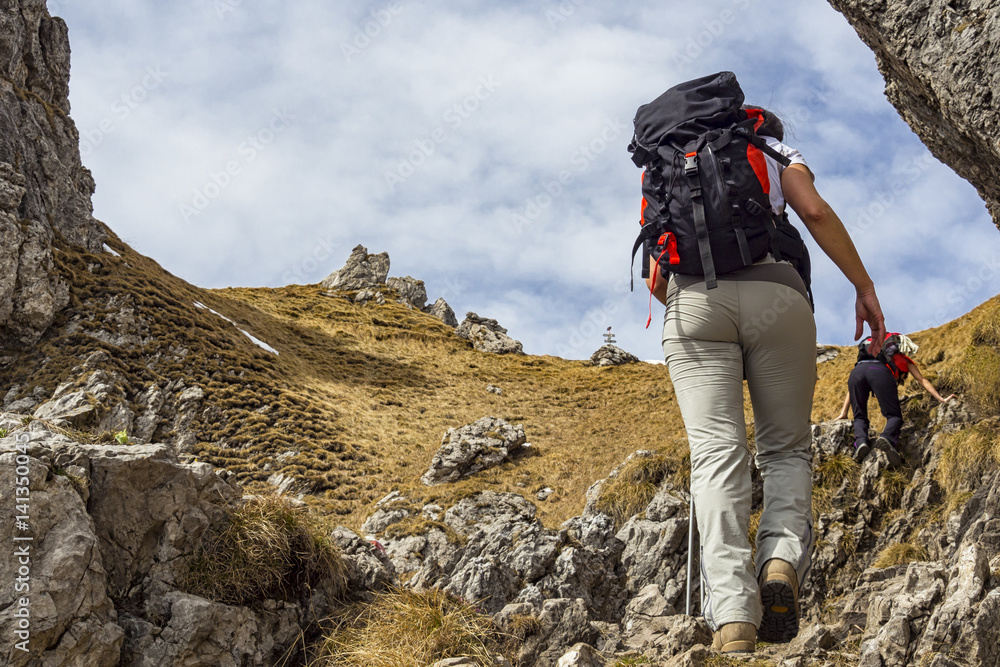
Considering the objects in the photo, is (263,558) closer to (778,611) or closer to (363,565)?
(363,565)

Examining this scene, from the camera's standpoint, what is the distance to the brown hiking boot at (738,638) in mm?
3193

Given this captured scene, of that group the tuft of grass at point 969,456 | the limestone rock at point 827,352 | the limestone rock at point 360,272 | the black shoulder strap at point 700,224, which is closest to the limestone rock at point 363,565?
the black shoulder strap at point 700,224

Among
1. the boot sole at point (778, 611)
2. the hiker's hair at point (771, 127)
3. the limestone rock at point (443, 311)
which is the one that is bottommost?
the boot sole at point (778, 611)

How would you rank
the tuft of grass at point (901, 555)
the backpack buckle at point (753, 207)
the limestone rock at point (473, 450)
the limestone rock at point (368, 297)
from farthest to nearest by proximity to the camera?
the limestone rock at point (368, 297) < the limestone rock at point (473, 450) < the tuft of grass at point (901, 555) < the backpack buckle at point (753, 207)

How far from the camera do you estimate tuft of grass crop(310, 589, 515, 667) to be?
437 centimetres

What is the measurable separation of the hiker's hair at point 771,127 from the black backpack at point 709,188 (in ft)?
0.31

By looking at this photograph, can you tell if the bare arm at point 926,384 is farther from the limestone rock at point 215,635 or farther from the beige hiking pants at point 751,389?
the limestone rock at point 215,635

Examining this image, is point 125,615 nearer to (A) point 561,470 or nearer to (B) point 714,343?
(B) point 714,343

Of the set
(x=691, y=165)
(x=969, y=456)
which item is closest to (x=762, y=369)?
(x=691, y=165)

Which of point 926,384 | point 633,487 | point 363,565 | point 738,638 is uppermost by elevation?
point 926,384

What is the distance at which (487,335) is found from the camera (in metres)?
52.4

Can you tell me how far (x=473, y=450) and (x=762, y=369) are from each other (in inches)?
751

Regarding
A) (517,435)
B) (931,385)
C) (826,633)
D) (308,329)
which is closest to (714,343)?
(826,633)

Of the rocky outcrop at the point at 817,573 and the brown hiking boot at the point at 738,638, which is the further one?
the rocky outcrop at the point at 817,573
